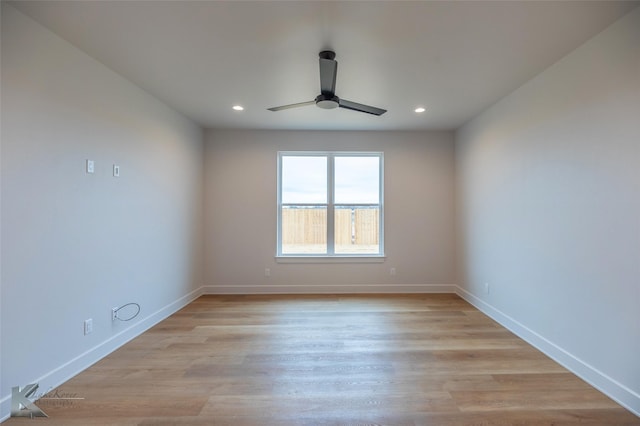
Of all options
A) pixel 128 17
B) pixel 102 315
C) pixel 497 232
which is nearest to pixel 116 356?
pixel 102 315

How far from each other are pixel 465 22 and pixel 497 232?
240 cm

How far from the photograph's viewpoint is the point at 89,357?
240 centimetres

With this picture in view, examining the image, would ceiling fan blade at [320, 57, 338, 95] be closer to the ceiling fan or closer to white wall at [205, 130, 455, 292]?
the ceiling fan

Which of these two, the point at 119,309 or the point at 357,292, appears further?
the point at 357,292

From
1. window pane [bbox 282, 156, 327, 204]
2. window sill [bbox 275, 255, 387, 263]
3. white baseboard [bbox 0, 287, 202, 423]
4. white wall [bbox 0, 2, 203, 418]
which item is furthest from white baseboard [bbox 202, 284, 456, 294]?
window pane [bbox 282, 156, 327, 204]

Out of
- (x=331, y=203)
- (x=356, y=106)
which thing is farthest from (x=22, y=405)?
(x=331, y=203)

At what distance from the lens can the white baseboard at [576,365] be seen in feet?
6.20

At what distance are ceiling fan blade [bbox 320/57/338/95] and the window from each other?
2.20 m

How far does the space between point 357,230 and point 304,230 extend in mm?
869

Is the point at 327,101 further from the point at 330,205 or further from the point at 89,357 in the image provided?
the point at 89,357

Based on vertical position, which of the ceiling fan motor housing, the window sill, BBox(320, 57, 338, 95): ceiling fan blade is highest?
BBox(320, 57, 338, 95): ceiling fan blade

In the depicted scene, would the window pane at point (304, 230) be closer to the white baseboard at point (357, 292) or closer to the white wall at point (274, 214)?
the white wall at point (274, 214)

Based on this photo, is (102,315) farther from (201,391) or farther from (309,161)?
(309,161)

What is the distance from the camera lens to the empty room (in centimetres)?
186
